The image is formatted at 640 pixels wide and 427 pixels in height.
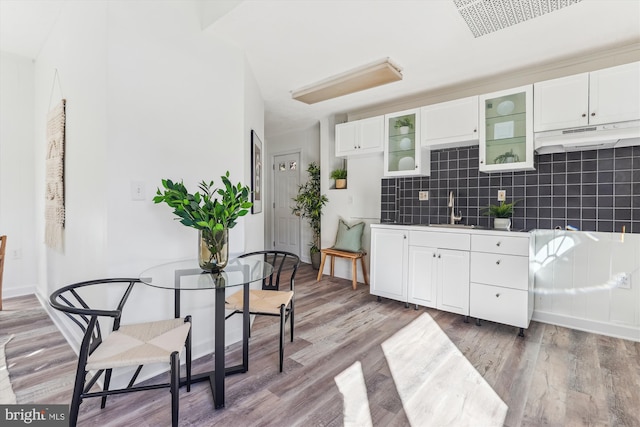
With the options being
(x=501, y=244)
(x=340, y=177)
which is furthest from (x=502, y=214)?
(x=340, y=177)

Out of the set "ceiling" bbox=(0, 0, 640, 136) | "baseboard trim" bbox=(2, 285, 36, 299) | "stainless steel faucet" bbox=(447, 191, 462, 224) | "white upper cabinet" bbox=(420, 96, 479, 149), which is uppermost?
"ceiling" bbox=(0, 0, 640, 136)

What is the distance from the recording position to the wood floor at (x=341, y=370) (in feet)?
5.26

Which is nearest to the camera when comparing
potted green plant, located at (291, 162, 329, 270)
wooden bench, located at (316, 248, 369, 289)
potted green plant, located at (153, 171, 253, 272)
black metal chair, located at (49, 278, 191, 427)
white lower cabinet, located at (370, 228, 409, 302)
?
black metal chair, located at (49, 278, 191, 427)

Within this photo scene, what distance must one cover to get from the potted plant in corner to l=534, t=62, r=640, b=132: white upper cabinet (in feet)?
2.35

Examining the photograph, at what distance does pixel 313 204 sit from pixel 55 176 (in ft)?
10.2

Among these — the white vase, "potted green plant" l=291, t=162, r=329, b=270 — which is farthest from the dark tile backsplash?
"potted green plant" l=291, t=162, r=329, b=270

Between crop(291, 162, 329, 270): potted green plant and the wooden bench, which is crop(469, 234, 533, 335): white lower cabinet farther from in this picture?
crop(291, 162, 329, 270): potted green plant

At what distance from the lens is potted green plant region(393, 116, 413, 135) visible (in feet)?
11.2

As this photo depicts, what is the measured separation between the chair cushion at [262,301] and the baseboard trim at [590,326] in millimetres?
2444

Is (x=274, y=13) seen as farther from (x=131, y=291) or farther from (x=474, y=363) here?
(x=474, y=363)

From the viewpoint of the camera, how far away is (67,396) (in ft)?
5.70

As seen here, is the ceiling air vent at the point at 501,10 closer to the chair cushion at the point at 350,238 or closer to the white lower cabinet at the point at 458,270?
the white lower cabinet at the point at 458,270

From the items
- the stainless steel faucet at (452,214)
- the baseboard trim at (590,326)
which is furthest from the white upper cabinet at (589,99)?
the baseboard trim at (590,326)

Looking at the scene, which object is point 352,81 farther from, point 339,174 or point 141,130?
point 141,130
